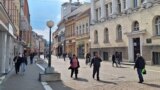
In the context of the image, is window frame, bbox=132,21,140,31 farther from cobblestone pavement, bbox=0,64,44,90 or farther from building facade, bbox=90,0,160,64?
cobblestone pavement, bbox=0,64,44,90

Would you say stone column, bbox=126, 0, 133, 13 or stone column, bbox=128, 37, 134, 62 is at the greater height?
stone column, bbox=126, 0, 133, 13

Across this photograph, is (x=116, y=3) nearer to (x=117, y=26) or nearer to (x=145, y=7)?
(x=117, y=26)

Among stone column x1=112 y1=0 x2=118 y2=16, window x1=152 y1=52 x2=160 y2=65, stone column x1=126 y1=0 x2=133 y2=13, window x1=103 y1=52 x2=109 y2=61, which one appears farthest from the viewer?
window x1=103 y1=52 x2=109 y2=61

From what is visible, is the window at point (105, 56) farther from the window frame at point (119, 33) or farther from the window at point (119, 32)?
the window at point (119, 32)

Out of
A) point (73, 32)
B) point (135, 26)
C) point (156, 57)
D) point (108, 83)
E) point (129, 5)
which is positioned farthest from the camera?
point (73, 32)

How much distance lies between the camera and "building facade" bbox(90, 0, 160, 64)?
112 feet

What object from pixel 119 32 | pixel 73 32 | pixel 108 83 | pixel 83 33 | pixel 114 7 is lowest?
pixel 108 83

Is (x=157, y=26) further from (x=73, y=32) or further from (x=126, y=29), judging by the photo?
(x=73, y=32)

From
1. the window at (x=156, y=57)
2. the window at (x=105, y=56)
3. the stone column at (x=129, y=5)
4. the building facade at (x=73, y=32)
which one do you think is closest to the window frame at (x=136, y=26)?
the stone column at (x=129, y=5)

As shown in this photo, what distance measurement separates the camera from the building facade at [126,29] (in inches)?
1348

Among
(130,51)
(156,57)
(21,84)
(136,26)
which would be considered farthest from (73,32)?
(21,84)

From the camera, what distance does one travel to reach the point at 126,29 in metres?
40.5

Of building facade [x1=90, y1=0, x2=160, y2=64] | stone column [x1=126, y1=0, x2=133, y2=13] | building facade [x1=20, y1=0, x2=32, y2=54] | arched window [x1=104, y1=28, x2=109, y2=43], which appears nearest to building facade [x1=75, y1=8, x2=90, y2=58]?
building facade [x1=90, y1=0, x2=160, y2=64]

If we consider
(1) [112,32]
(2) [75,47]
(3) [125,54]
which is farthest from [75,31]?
(3) [125,54]
